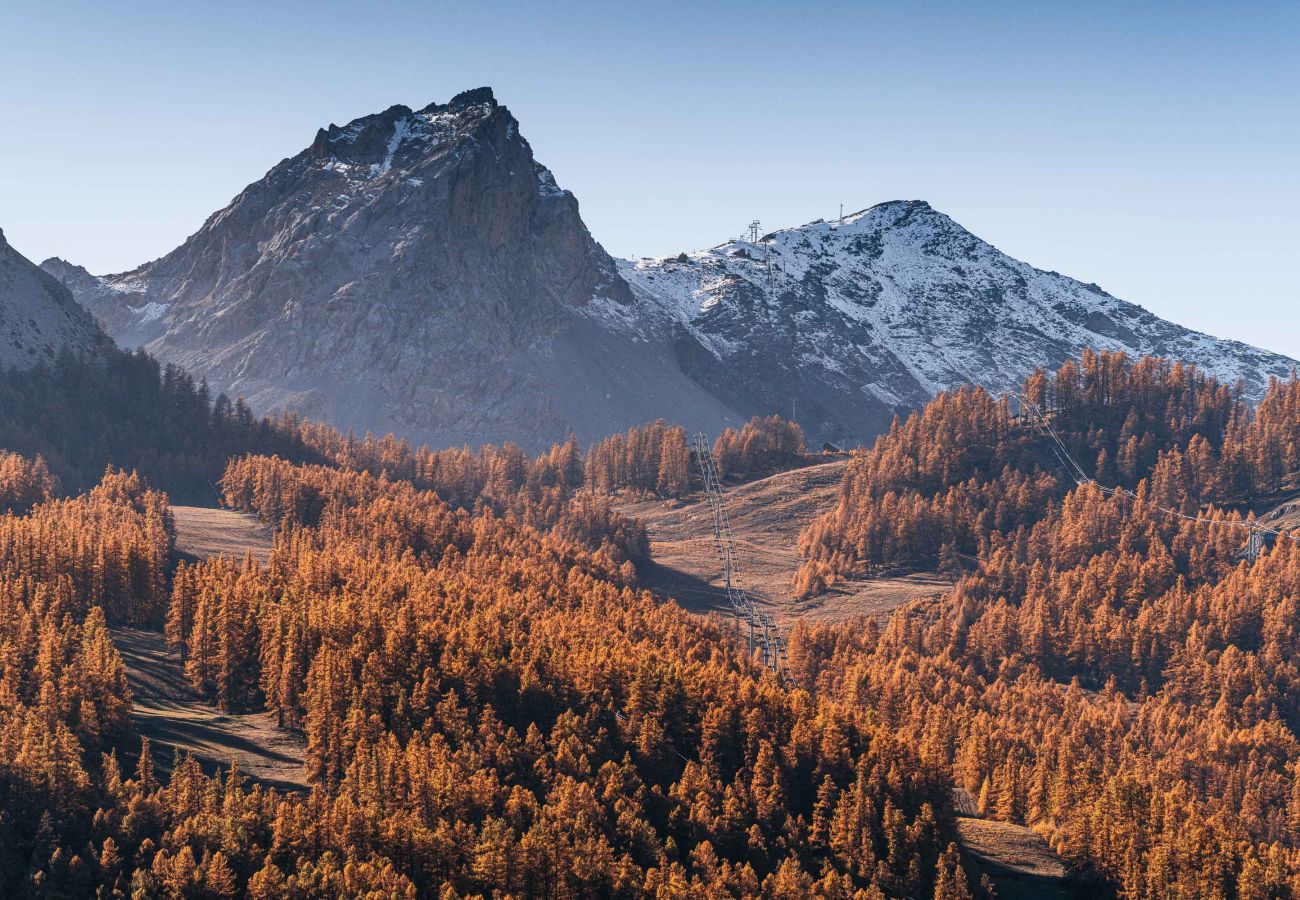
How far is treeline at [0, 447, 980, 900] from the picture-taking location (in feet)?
435

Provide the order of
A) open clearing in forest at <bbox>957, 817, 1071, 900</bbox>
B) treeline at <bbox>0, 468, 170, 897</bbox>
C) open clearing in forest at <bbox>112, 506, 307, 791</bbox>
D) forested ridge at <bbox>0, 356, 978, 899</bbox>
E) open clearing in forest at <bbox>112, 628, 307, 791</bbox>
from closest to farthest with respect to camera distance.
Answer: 1. treeline at <bbox>0, 468, 170, 897</bbox>
2. forested ridge at <bbox>0, 356, 978, 899</bbox>
3. open clearing in forest at <bbox>112, 506, 307, 791</bbox>
4. open clearing in forest at <bbox>112, 628, 307, 791</bbox>
5. open clearing in forest at <bbox>957, 817, 1071, 900</bbox>

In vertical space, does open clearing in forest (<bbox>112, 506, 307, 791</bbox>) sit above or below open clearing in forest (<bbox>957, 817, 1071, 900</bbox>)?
above

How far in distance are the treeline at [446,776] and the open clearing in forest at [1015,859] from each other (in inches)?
205

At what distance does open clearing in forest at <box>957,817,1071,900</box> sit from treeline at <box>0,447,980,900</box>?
17.1 feet

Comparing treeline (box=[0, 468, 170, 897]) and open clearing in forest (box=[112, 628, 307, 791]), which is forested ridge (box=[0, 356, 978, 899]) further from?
open clearing in forest (box=[112, 628, 307, 791])

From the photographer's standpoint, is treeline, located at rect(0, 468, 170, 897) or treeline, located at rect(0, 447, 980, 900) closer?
treeline, located at rect(0, 468, 170, 897)

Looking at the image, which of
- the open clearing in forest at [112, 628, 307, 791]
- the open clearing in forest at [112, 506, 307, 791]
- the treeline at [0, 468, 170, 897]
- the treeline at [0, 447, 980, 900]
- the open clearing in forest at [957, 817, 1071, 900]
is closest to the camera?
the treeline at [0, 468, 170, 897]

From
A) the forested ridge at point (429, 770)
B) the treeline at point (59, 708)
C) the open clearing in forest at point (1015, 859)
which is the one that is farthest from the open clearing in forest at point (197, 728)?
the open clearing in forest at point (1015, 859)

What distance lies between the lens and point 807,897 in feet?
469

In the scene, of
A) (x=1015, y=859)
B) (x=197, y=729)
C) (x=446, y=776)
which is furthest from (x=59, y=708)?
(x=1015, y=859)

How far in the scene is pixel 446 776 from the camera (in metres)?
148

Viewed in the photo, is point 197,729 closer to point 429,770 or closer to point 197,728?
point 197,728

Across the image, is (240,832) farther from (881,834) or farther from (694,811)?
(881,834)

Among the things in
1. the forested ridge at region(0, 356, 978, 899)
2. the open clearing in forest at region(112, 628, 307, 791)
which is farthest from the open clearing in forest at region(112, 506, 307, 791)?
the forested ridge at region(0, 356, 978, 899)
